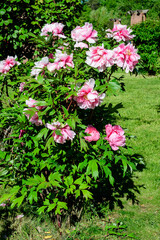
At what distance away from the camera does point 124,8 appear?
6625cm

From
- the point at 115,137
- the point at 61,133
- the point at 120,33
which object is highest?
the point at 120,33

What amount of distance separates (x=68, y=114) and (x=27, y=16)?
2363 mm

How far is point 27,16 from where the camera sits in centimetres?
382

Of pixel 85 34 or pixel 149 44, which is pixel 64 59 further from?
pixel 149 44

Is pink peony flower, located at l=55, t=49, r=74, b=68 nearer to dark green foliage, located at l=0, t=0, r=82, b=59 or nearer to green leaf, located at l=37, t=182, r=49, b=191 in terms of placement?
green leaf, located at l=37, t=182, r=49, b=191

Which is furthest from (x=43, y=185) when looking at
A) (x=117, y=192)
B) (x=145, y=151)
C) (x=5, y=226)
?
(x=145, y=151)

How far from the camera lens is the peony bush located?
2041 millimetres

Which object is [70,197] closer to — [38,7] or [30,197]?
[30,197]

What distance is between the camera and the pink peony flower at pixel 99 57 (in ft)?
6.60

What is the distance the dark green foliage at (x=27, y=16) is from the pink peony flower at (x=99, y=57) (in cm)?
159

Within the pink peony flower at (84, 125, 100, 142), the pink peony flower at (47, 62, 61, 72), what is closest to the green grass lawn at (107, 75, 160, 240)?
the pink peony flower at (84, 125, 100, 142)

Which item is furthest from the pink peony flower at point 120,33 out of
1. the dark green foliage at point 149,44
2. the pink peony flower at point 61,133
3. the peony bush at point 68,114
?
the dark green foliage at point 149,44

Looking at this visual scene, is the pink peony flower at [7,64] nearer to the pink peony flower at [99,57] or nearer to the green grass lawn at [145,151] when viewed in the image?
the pink peony flower at [99,57]

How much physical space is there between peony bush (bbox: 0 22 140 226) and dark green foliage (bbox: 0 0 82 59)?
95cm
